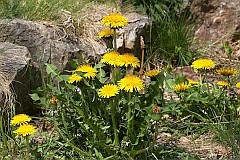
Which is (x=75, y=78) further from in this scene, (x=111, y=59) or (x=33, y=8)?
(x=33, y=8)

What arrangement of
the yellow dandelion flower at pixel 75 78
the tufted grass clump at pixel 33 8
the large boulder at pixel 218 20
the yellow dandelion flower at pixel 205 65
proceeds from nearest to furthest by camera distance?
the yellow dandelion flower at pixel 75 78, the yellow dandelion flower at pixel 205 65, the tufted grass clump at pixel 33 8, the large boulder at pixel 218 20

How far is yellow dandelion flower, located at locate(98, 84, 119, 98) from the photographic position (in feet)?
7.70

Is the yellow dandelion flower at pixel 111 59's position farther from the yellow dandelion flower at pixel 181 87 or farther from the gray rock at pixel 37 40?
the gray rock at pixel 37 40

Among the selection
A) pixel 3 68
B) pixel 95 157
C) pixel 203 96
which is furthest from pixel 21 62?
pixel 203 96

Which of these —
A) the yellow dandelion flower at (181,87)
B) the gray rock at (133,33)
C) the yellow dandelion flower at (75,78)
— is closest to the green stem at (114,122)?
the yellow dandelion flower at (75,78)

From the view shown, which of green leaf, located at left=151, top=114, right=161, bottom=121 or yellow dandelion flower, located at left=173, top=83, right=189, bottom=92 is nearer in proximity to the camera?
green leaf, located at left=151, top=114, right=161, bottom=121

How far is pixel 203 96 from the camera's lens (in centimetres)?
309

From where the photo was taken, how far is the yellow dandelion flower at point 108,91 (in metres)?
2.35

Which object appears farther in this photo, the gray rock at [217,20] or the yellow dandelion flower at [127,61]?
the gray rock at [217,20]

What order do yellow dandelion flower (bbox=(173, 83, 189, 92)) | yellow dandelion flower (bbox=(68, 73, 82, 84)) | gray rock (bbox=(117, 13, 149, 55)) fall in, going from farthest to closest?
gray rock (bbox=(117, 13, 149, 55)) < yellow dandelion flower (bbox=(173, 83, 189, 92)) < yellow dandelion flower (bbox=(68, 73, 82, 84))

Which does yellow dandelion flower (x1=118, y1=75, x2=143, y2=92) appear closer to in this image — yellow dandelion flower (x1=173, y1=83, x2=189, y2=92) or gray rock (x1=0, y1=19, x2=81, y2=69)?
yellow dandelion flower (x1=173, y1=83, x2=189, y2=92)

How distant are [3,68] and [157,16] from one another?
1.87 m

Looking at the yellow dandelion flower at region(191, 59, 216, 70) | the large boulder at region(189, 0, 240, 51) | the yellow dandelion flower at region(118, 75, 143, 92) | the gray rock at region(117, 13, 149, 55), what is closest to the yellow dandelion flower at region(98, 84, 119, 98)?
the yellow dandelion flower at region(118, 75, 143, 92)

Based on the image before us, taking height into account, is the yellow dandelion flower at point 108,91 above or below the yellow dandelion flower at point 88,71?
below
